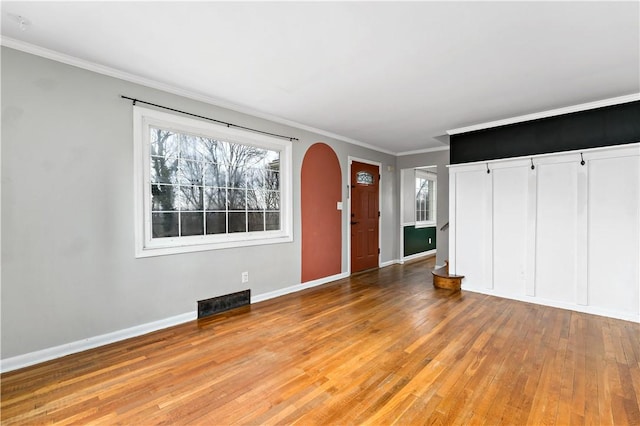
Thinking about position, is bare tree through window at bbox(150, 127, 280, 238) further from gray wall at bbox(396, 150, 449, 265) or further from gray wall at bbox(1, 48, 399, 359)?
gray wall at bbox(396, 150, 449, 265)

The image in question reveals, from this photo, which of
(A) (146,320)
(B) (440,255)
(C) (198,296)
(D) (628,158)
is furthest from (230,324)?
(D) (628,158)

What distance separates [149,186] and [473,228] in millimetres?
4410

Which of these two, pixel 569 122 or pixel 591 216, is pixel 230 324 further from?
pixel 569 122

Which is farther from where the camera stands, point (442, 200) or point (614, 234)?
point (442, 200)

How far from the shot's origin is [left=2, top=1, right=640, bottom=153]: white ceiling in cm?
188

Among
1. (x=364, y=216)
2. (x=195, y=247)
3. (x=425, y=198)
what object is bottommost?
(x=195, y=247)

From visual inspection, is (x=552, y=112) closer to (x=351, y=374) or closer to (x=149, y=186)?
(x=351, y=374)

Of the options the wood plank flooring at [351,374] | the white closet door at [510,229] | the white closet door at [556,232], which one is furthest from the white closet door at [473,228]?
the wood plank flooring at [351,374]

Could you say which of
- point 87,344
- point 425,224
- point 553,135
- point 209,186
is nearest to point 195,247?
point 209,186

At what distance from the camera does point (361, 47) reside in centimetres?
228

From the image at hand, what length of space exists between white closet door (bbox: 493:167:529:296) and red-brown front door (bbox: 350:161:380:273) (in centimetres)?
232

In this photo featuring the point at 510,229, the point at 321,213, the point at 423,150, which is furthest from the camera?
the point at 423,150

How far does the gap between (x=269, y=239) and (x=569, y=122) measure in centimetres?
426

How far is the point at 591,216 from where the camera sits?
3447mm
